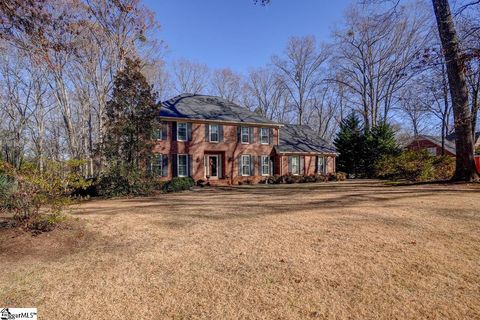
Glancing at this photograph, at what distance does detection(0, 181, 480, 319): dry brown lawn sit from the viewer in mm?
3068

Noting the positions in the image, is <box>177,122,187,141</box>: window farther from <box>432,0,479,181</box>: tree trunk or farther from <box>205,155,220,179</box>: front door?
<box>432,0,479,181</box>: tree trunk

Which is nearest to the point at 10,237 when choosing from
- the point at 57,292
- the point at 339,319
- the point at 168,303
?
the point at 57,292

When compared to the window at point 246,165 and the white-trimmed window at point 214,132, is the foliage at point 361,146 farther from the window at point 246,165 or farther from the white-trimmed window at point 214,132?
the white-trimmed window at point 214,132

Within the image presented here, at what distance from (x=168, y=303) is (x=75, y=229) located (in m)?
3.63

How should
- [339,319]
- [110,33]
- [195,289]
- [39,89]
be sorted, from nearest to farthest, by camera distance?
[339,319] → [195,289] → [110,33] → [39,89]

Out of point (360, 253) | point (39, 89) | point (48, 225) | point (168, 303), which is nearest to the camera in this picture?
point (168, 303)

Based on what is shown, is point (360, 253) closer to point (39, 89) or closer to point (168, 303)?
point (168, 303)

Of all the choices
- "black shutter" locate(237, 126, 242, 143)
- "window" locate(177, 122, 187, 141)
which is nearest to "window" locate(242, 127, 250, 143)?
"black shutter" locate(237, 126, 242, 143)

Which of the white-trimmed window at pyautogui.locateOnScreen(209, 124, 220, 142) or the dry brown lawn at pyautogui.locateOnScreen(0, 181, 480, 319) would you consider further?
the white-trimmed window at pyautogui.locateOnScreen(209, 124, 220, 142)

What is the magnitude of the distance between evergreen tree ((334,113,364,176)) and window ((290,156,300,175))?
19.3ft

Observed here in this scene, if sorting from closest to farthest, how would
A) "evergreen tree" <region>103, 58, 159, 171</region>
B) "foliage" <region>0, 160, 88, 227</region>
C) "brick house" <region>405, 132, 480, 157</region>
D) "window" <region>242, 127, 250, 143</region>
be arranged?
"foliage" <region>0, 160, 88, 227</region>
"evergreen tree" <region>103, 58, 159, 171</region>
"window" <region>242, 127, 250, 143</region>
"brick house" <region>405, 132, 480, 157</region>

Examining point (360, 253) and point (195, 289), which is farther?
point (360, 253)

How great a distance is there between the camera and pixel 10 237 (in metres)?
5.19

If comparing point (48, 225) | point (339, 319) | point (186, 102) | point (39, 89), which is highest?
point (39, 89)
